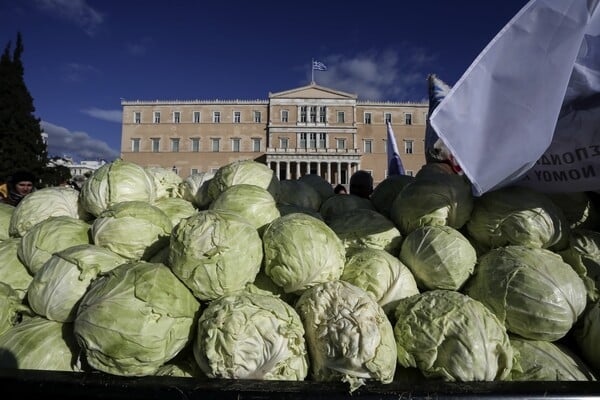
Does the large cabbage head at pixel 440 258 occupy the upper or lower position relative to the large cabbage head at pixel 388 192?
lower

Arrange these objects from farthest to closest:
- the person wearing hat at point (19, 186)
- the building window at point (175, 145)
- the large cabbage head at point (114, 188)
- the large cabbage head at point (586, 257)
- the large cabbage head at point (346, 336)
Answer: the building window at point (175, 145)
the person wearing hat at point (19, 186)
the large cabbage head at point (114, 188)
the large cabbage head at point (586, 257)
the large cabbage head at point (346, 336)

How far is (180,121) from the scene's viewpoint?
2128 inches

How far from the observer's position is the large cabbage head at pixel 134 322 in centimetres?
153

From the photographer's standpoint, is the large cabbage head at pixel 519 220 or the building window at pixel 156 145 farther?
the building window at pixel 156 145

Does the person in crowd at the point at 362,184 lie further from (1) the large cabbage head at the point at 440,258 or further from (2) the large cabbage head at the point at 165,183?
(1) the large cabbage head at the point at 440,258

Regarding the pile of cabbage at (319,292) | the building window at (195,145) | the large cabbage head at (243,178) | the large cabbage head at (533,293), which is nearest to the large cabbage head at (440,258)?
the pile of cabbage at (319,292)

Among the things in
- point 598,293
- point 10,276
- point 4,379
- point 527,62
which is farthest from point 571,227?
point 10,276

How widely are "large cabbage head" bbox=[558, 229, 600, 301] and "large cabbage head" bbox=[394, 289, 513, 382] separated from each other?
27.9 inches

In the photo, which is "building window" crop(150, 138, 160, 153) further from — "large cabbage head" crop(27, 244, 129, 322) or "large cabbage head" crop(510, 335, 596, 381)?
"large cabbage head" crop(510, 335, 596, 381)

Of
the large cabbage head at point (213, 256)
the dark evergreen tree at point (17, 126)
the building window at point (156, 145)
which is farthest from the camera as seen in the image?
the building window at point (156, 145)

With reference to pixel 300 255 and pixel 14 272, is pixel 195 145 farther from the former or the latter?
pixel 300 255

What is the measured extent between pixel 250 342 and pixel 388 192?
2.12 m

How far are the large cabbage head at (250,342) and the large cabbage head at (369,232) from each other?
868 mm

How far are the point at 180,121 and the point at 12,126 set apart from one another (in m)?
30.8
